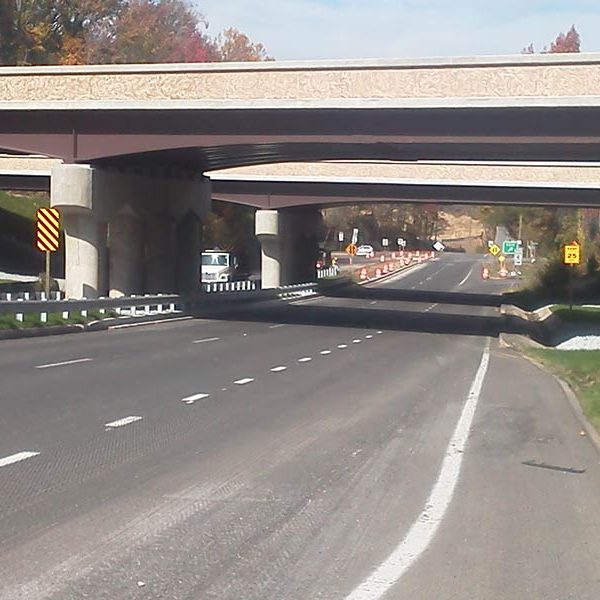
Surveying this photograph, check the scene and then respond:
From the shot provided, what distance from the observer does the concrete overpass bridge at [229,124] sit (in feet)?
107

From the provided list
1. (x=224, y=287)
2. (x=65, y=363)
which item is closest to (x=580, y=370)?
(x=65, y=363)

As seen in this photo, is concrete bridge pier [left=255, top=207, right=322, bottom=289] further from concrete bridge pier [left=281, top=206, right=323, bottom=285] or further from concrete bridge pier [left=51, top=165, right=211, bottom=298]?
concrete bridge pier [left=51, top=165, right=211, bottom=298]

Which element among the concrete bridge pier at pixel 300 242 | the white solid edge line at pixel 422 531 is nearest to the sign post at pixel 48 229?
the white solid edge line at pixel 422 531

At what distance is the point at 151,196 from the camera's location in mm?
44125

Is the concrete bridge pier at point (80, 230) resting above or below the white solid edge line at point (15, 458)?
above

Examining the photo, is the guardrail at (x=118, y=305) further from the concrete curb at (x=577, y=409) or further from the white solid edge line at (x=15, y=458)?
the white solid edge line at (x=15, y=458)

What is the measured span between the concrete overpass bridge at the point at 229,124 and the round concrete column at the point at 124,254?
0.05 metres

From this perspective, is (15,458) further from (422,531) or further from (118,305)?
(118,305)

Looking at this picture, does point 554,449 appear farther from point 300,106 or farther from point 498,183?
point 498,183

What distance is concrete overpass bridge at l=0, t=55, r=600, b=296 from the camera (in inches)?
1288

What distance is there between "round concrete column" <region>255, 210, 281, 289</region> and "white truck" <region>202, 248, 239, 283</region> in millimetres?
3924

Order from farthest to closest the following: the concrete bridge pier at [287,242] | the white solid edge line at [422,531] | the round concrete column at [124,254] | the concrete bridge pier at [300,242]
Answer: the concrete bridge pier at [300,242] < the concrete bridge pier at [287,242] < the round concrete column at [124,254] < the white solid edge line at [422,531]

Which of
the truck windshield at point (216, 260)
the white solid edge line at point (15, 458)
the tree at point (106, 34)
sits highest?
the tree at point (106, 34)

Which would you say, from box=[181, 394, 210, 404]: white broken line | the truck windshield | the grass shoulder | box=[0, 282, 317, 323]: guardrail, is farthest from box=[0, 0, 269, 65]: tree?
box=[181, 394, 210, 404]: white broken line
